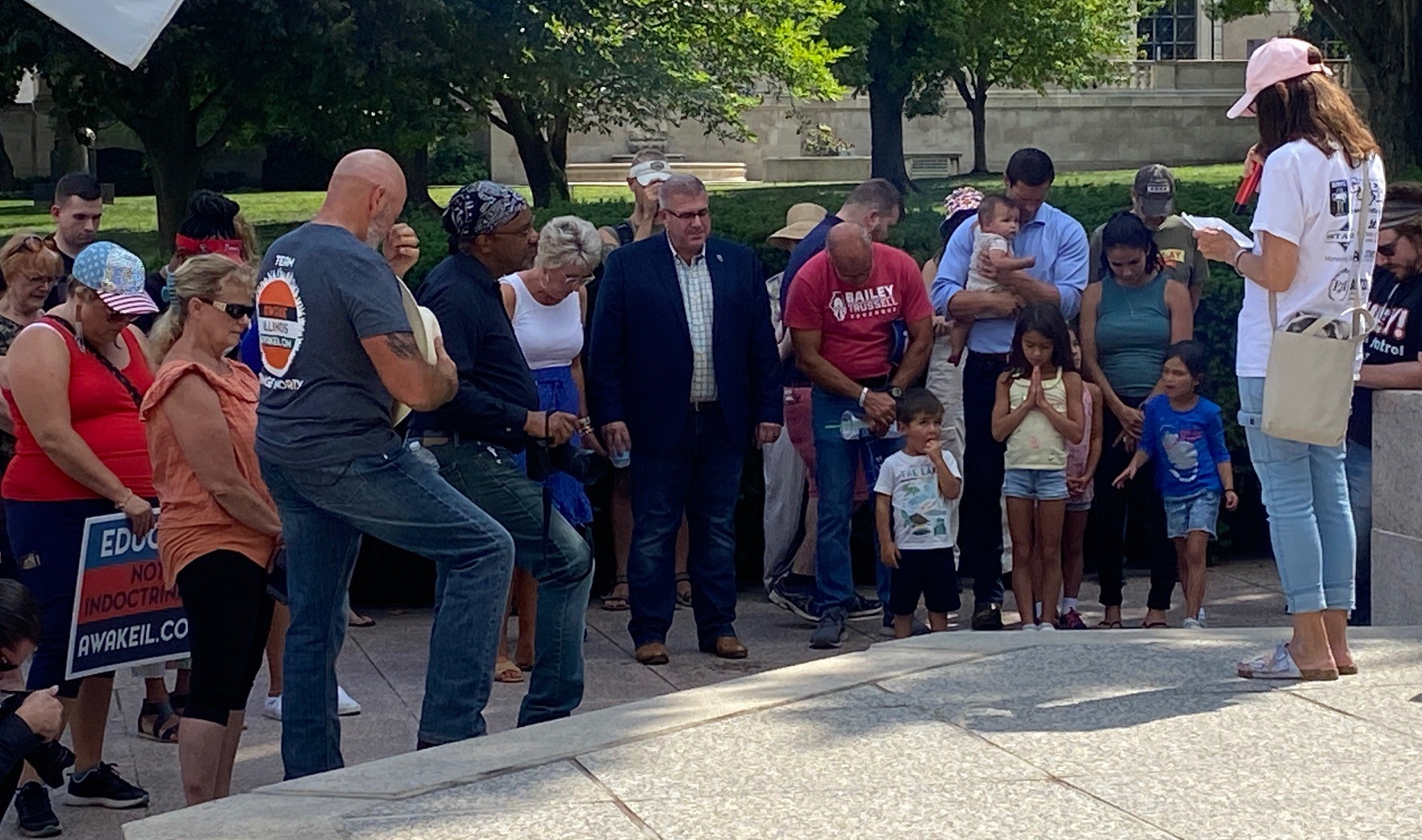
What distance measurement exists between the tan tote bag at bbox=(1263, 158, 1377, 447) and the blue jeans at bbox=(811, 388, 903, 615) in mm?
2777

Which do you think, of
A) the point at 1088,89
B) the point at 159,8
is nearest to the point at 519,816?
the point at 159,8

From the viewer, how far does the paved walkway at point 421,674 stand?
6.17 meters

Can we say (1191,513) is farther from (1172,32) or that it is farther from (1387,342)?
(1172,32)

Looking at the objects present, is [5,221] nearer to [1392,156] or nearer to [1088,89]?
[1392,156]

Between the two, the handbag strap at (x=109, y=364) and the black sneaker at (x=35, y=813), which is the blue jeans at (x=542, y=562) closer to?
the handbag strap at (x=109, y=364)

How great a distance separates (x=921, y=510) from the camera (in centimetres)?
765

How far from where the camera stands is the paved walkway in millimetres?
6172

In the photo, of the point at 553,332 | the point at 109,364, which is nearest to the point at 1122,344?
the point at 553,332

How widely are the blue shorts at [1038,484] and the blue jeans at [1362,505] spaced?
116 cm

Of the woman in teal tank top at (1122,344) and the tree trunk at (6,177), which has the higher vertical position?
the tree trunk at (6,177)

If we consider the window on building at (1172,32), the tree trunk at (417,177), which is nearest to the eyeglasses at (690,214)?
the tree trunk at (417,177)

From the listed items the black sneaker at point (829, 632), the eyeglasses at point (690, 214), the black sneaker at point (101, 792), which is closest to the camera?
the black sneaker at point (101, 792)

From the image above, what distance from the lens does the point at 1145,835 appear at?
4273mm

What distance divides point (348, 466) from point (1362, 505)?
4.31 meters
